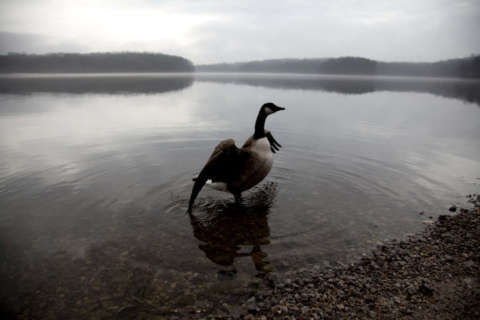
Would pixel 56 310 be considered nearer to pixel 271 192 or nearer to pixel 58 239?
pixel 58 239

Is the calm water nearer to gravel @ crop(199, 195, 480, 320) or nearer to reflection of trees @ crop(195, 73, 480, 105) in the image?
gravel @ crop(199, 195, 480, 320)

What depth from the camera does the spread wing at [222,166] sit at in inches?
331

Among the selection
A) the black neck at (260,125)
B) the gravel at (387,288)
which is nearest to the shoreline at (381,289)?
the gravel at (387,288)

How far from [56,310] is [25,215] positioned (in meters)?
4.91

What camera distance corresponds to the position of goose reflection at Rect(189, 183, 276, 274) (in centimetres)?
708

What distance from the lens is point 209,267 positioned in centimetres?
668

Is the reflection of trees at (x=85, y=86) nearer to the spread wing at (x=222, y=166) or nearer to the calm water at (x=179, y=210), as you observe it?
the calm water at (x=179, y=210)

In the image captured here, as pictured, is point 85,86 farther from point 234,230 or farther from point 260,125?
point 234,230

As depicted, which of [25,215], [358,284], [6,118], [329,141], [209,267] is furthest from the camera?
[6,118]

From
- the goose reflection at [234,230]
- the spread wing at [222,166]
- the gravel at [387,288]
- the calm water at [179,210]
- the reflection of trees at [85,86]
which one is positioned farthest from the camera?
the reflection of trees at [85,86]

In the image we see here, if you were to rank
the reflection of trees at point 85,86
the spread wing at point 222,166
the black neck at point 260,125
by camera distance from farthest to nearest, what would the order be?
the reflection of trees at point 85,86, the black neck at point 260,125, the spread wing at point 222,166

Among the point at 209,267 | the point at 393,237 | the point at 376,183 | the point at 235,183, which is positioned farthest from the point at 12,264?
the point at 376,183

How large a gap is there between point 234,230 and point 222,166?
195 centimetres

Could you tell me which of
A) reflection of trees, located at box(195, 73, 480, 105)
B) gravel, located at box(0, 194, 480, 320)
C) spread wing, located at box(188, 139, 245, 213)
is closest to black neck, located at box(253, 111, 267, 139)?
spread wing, located at box(188, 139, 245, 213)
